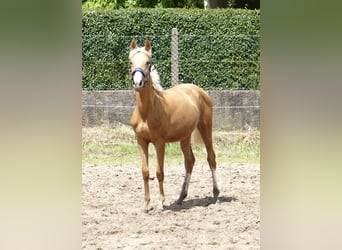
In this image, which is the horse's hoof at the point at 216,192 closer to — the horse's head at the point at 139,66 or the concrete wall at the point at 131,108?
the horse's head at the point at 139,66

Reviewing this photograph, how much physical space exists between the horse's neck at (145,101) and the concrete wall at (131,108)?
103cm

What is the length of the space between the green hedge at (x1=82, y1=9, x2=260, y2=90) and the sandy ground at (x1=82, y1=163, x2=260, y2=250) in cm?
61

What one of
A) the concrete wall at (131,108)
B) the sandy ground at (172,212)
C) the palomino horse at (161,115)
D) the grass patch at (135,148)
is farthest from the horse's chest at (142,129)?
the concrete wall at (131,108)

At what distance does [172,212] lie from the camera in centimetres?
235

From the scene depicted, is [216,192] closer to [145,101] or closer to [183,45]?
[145,101]

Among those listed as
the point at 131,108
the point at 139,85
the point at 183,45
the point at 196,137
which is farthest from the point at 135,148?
the point at 139,85

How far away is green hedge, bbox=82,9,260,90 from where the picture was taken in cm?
340

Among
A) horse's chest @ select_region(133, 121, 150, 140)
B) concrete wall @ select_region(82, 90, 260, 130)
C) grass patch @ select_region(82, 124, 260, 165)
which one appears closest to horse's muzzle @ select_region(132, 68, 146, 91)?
horse's chest @ select_region(133, 121, 150, 140)

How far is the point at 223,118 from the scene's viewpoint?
3.26 meters

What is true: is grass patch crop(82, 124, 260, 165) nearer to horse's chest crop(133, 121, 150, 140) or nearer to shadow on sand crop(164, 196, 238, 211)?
shadow on sand crop(164, 196, 238, 211)
